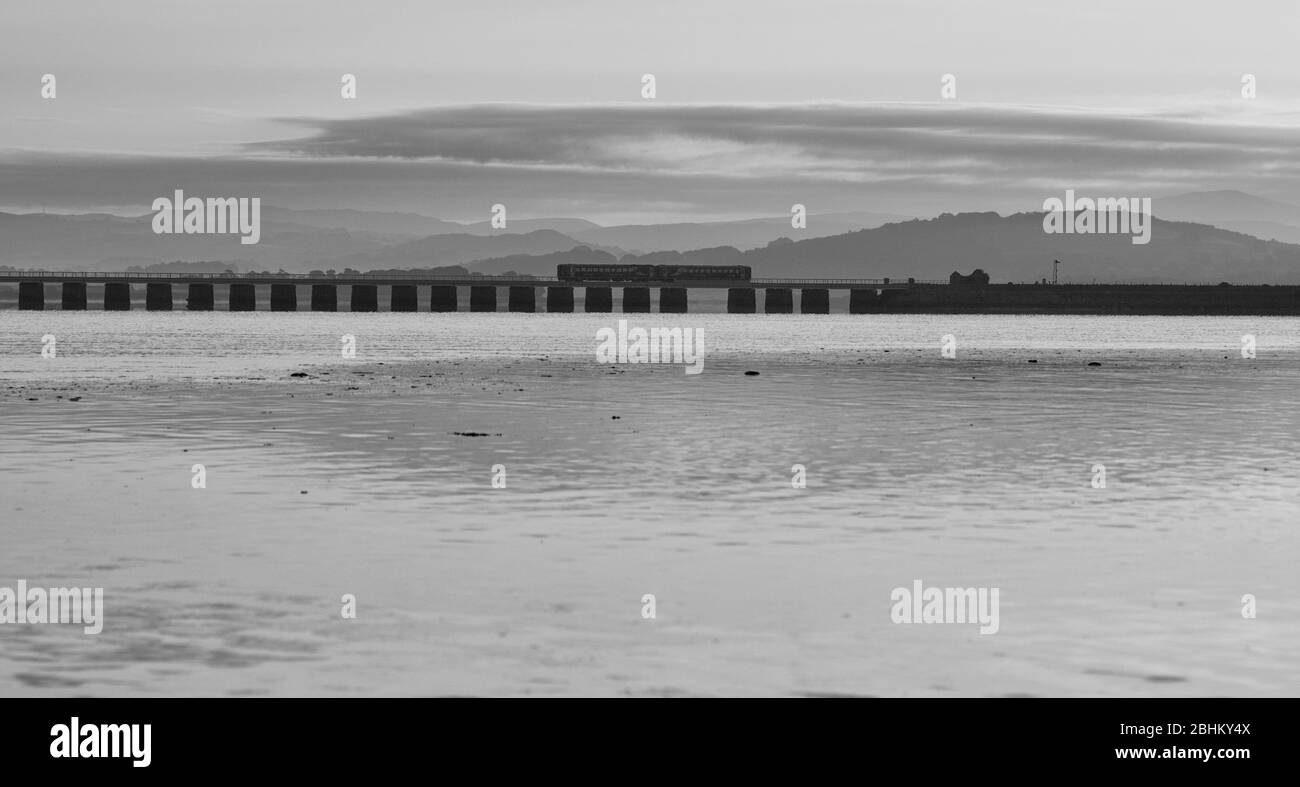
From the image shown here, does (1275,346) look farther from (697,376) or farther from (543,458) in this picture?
(543,458)

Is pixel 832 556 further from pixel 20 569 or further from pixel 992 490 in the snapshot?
pixel 20 569

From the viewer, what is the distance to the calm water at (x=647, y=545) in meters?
13.8

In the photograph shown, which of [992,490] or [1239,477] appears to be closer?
[992,490]

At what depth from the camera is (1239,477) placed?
27.5 m

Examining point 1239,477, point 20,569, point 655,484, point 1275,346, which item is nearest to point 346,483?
point 655,484

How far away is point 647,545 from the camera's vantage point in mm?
20047

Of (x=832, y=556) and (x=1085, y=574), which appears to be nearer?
(x=1085, y=574)

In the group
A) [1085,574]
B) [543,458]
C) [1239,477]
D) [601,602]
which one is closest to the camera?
[601,602]

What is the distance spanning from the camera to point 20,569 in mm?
18312

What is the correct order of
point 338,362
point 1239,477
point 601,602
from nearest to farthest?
1. point 601,602
2. point 1239,477
3. point 338,362

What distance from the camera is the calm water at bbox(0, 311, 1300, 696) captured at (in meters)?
13.8
